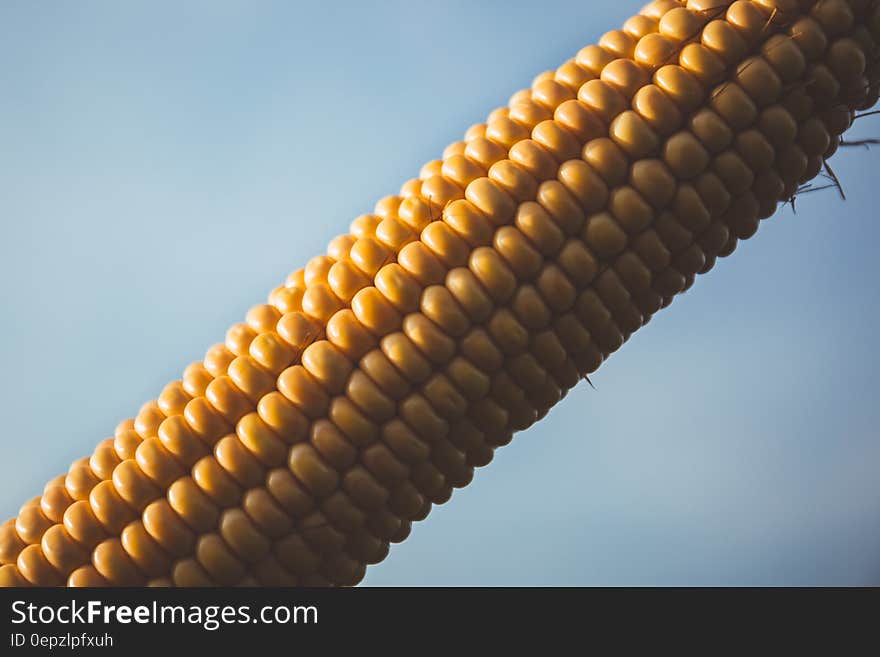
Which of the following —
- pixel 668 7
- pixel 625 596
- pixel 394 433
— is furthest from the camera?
pixel 668 7

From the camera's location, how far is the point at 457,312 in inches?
32.6

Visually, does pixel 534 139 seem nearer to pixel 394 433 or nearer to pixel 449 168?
pixel 449 168

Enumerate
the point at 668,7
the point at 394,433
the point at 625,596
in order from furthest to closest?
the point at 668,7 < the point at 394,433 < the point at 625,596

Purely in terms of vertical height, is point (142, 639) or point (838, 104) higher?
point (838, 104)

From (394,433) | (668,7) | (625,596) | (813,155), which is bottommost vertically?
(625,596)

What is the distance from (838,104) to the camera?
3.00 ft

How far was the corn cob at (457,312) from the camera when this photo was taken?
82 centimetres

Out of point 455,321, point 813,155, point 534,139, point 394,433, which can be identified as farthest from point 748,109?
point 394,433

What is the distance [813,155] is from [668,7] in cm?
23

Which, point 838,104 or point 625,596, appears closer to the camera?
point 625,596

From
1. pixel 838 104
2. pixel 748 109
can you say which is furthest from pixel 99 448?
pixel 838 104

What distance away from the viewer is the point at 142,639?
2.33ft

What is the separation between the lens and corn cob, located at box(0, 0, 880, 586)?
0.82m

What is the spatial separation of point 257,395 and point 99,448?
7.3 inches
